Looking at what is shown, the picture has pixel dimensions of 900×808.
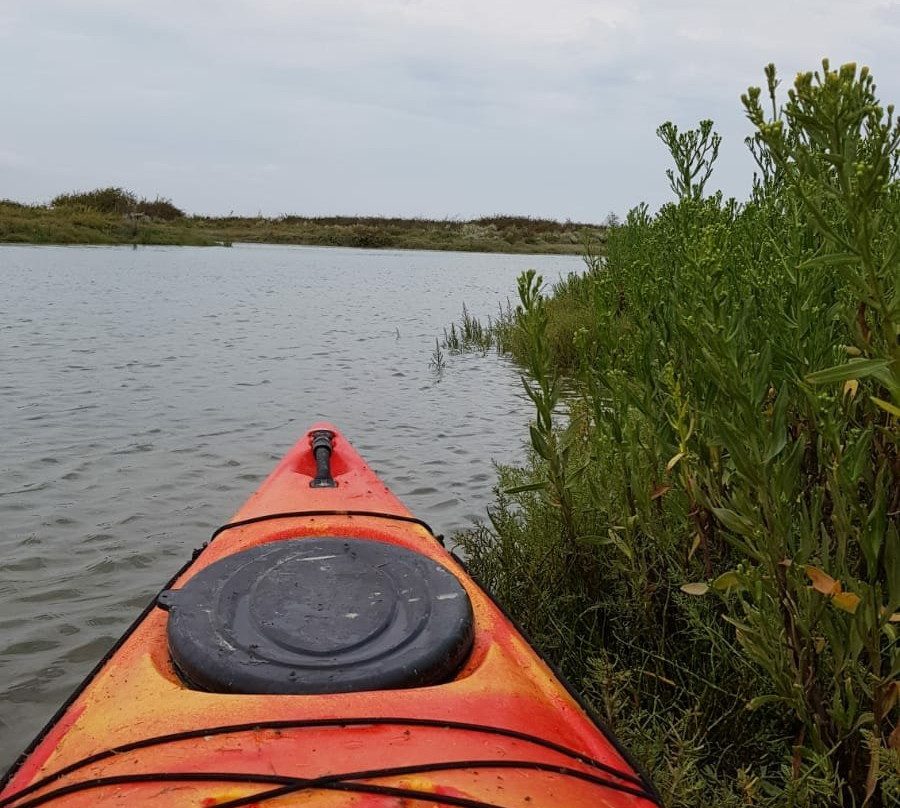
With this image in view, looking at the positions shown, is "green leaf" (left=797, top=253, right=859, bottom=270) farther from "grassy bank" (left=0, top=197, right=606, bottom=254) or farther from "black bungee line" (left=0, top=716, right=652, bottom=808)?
"grassy bank" (left=0, top=197, right=606, bottom=254)

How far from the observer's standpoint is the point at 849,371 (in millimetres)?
1192

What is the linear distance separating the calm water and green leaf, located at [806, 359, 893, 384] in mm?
2642

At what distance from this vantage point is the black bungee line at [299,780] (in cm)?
145

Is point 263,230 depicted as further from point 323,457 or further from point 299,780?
point 299,780

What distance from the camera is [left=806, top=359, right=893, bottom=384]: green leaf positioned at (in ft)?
3.82

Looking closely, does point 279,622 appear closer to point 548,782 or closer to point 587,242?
point 548,782

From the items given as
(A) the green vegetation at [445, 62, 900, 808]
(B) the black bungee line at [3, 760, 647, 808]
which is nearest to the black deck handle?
(A) the green vegetation at [445, 62, 900, 808]

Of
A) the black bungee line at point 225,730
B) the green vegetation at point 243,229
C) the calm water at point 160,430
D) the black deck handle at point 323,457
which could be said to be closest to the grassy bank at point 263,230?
the green vegetation at point 243,229

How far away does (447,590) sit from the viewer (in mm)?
2104

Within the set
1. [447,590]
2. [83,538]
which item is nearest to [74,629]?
[83,538]

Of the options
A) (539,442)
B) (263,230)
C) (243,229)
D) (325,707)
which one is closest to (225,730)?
(325,707)

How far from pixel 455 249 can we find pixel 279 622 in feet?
146

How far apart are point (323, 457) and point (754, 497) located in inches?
79.5

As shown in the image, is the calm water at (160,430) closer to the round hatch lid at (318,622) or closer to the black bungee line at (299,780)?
Answer: the round hatch lid at (318,622)
